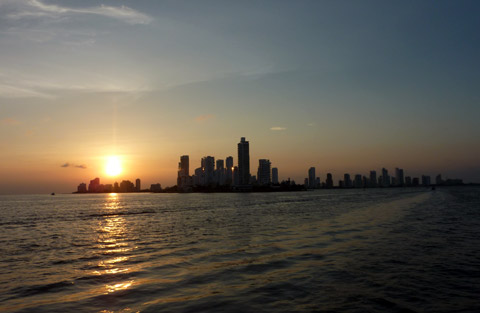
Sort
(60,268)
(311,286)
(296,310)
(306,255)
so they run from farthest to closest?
(306,255)
(60,268)
(311,286)
(296,310)

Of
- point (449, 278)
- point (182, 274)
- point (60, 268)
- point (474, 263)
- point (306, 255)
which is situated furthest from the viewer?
point (306, 255)

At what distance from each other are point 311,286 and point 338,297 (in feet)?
7.22

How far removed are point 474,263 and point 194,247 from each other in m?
21.9

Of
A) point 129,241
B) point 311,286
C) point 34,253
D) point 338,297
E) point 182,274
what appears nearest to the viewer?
point 338,297

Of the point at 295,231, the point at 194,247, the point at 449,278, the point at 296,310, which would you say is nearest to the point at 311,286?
the point at 296,310

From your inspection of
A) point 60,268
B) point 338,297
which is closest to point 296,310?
point 338,297

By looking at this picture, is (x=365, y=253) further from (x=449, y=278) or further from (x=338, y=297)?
(x=338, y=297)

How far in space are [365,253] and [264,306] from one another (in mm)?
14762

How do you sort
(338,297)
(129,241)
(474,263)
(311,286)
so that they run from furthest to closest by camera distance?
(129,241) < (474,263) < (311,286) < (338,297)

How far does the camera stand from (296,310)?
14.3 meters

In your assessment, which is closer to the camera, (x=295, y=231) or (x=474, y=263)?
(x=474, y=263)

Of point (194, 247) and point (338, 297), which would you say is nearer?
point (338, 297)

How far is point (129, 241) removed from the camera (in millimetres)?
39094

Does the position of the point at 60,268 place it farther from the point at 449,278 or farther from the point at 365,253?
the point at 449,278
